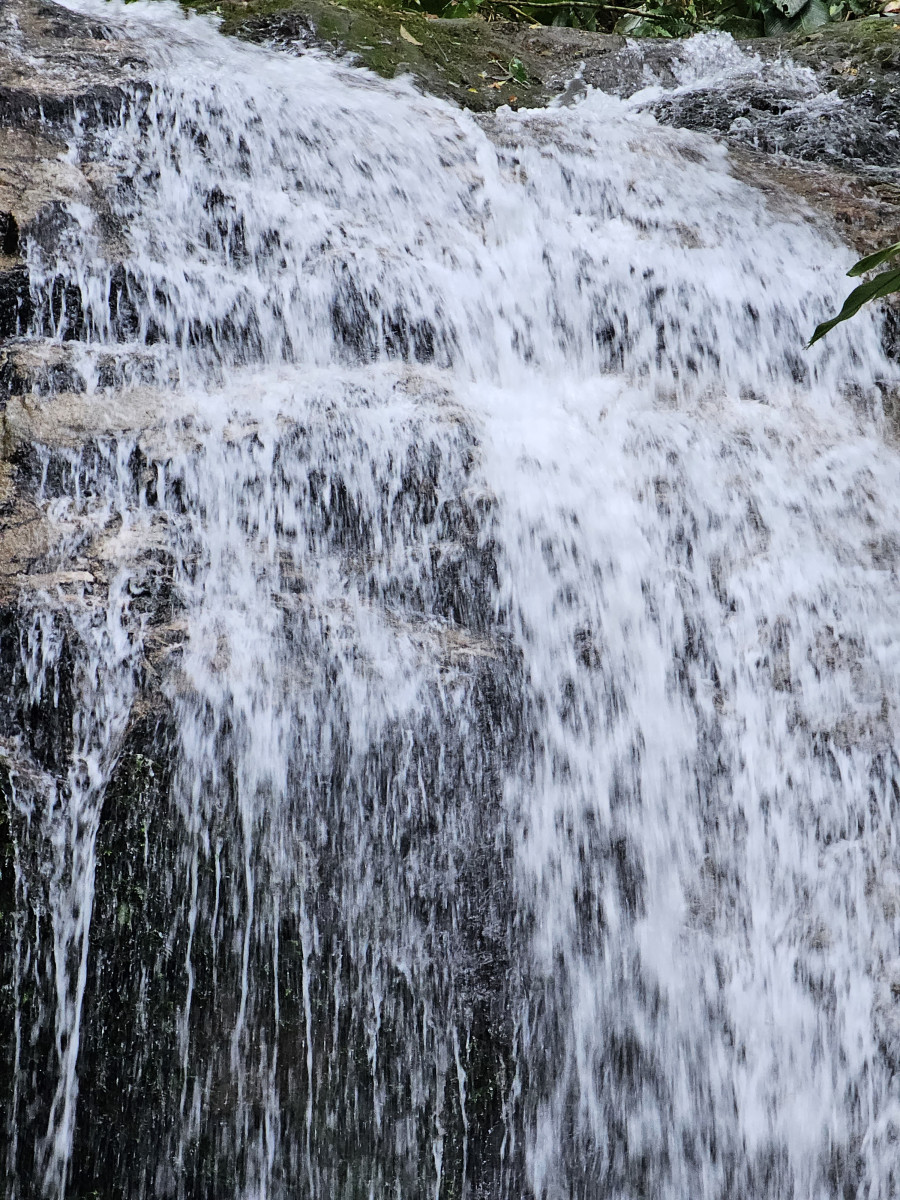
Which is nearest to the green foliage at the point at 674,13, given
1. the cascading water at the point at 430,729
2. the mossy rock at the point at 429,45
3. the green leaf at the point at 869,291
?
the mossy rock at the point at 429,45

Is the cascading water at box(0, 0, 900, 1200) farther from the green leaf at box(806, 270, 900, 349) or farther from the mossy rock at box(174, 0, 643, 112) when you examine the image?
the green leaf at box(806, 270, 900, 349)

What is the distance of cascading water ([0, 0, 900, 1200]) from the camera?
229cm

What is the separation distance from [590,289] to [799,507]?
41.0 inches

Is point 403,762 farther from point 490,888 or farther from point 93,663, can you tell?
point 93,663

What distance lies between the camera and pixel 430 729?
2.59 metres

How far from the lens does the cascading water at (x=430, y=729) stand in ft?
7.52

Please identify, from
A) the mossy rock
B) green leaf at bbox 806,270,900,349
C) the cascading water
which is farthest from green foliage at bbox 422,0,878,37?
green leaf at bbox 806,270,900,349

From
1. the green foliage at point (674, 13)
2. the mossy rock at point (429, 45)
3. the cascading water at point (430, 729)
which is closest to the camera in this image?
the cascading water at point (430, 729)

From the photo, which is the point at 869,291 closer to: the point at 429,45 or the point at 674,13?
the point at 429,45

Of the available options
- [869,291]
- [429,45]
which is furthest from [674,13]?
[869,291]

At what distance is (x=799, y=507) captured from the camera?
3230 millimetres

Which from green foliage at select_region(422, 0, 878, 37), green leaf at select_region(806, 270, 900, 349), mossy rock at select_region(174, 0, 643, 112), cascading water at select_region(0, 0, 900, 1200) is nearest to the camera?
green leaf at select_region(806, 270, 900, 349)

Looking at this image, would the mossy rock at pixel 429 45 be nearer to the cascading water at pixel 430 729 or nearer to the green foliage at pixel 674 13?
the green foliage at pixel 674 13

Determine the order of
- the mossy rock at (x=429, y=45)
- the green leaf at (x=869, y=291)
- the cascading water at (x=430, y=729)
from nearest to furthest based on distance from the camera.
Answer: the green leaf at (x=869, y=291)
the cascading water at (x=430, y=729)
the mossy rock at (x=429, y=45)
